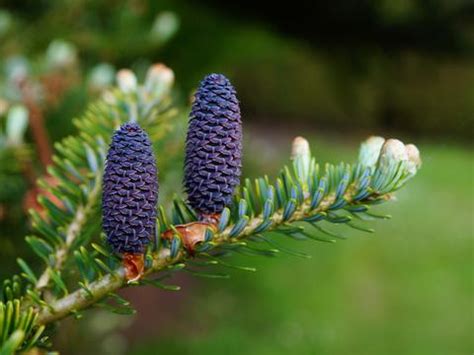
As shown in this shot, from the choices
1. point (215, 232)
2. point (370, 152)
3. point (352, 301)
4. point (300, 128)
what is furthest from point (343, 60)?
point (215, 232)

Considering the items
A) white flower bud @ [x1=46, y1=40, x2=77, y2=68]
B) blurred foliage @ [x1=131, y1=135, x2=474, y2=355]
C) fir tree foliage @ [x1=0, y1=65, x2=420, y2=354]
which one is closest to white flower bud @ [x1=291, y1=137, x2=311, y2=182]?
fir tree foliage @ [x1=0, y1=65, x2=420, y2=354]

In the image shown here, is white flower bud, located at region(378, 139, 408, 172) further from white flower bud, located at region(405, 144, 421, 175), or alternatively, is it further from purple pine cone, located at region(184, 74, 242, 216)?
purple pine cone, located at region(184, 74, 242, 216)

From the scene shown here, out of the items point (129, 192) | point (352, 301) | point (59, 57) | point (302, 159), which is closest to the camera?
point (129, 192)

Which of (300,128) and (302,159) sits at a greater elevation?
(300,128)

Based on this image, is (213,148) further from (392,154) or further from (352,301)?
(352,301)

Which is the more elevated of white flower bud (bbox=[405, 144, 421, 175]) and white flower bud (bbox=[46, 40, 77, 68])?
white flower bud (bbox=[46, 40, 77, 68])

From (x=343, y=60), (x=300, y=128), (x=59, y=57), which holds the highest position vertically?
(x=343, y=60)

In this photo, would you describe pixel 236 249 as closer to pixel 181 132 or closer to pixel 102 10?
pixel 181 132
